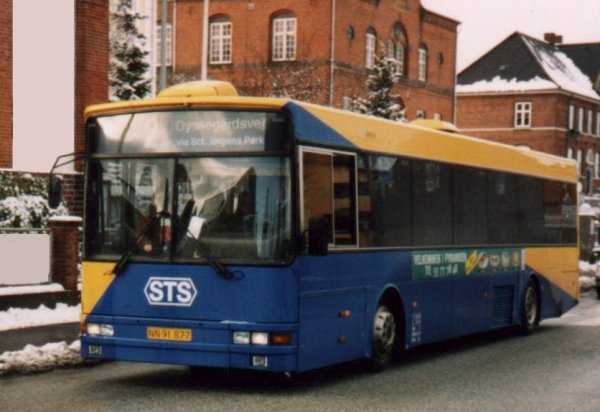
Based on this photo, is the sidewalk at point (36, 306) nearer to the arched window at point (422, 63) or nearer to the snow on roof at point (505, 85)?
the arched window at point (422, 63)

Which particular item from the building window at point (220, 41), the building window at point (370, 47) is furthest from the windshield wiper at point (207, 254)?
the building window at point (220, 41)

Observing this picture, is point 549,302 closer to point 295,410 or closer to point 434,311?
point 434,311

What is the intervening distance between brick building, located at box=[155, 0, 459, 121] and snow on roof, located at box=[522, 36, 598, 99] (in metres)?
24.3

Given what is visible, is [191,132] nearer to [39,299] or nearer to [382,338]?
[382,338]

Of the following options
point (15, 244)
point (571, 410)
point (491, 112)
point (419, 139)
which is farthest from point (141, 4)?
point (491, 112)

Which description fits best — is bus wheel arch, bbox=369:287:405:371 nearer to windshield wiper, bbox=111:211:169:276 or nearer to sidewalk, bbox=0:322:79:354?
windshield wiper, bbox=111:211:169:276

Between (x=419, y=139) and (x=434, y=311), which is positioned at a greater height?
(x=419, y=139)

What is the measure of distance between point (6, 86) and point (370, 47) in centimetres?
3567

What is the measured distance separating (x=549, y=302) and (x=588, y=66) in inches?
3069

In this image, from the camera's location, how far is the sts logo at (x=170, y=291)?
11742 mm

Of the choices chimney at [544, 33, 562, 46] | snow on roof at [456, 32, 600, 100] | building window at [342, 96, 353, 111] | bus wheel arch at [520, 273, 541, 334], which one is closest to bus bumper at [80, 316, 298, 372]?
bus wheel arch at [520, 273, 541, 334]

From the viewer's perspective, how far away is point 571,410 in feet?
35.8

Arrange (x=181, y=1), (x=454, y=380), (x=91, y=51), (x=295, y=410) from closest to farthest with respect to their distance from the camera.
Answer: (x=295, y=410), (x=454, y=380), (x=91, y=51), (x=181, y=1)

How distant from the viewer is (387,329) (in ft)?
44.4
